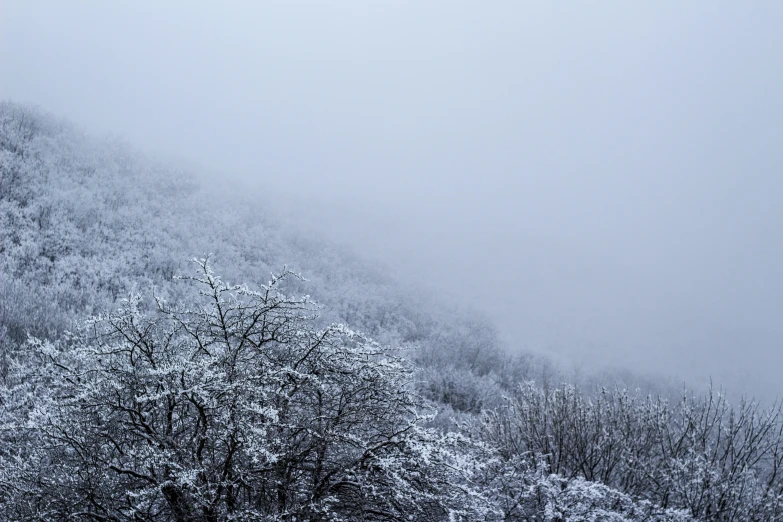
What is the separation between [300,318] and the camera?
21.5ft

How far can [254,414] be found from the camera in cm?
572

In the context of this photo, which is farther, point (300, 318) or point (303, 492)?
point (300, 318)

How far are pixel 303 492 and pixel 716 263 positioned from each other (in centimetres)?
12313

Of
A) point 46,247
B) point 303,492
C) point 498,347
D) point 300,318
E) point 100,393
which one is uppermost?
point 300,318

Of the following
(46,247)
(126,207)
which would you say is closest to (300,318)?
(46,247)

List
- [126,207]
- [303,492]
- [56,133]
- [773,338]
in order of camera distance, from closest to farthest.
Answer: [303,492] < [126,207] < [56,133] < [773,338]

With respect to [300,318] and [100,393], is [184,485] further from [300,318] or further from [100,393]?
[300,318]

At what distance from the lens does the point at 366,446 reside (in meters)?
5.72

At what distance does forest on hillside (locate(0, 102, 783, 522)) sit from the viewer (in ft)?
17.2

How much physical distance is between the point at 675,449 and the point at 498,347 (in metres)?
19.7

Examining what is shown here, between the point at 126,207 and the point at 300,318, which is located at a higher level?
the point at 300,318

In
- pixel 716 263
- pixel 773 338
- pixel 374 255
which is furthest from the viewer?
pixel 716 263

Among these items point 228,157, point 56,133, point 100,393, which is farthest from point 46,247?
point 228,157

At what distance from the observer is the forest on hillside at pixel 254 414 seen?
5246mm
